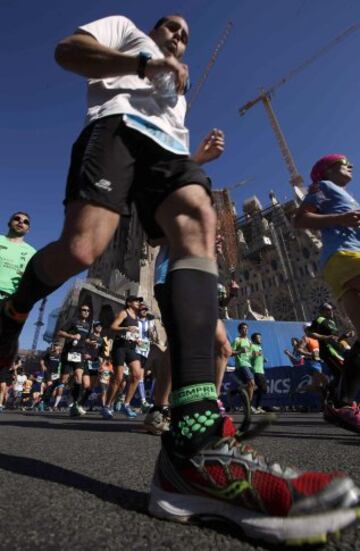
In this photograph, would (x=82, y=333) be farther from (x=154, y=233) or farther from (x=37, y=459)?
(x=154, y=233)

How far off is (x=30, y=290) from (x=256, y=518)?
108 centimetres

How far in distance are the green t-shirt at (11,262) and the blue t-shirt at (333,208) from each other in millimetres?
2989

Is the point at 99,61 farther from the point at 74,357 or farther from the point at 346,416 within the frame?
the point at 74,357

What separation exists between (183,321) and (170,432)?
0.97 ft

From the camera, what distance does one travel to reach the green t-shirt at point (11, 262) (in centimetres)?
368

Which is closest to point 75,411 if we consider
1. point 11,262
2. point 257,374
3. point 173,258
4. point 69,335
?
point 69,335

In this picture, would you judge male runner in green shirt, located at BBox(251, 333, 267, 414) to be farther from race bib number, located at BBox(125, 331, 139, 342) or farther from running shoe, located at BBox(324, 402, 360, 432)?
running shoe, located at BBox(324, 402, 360, 432)

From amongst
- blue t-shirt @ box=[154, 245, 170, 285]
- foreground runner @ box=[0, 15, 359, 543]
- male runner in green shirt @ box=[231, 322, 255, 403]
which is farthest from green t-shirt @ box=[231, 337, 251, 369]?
foreground runner @ box=[0, 15, 359, 543]

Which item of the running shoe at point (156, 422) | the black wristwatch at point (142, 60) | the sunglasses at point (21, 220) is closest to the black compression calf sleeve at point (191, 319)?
the black wristwatch at point (142, 60)

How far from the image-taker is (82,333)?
6996 mm

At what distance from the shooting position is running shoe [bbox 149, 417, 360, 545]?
24.4 inches

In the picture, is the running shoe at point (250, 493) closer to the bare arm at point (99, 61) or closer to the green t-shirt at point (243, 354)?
the bare arm at point (99, 61)

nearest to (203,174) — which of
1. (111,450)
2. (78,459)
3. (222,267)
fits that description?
(78,459)

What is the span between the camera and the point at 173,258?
3.81 feet
